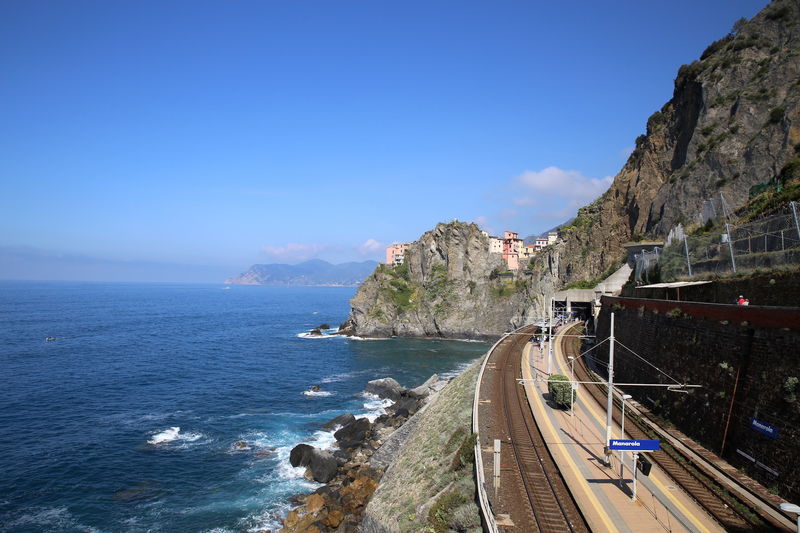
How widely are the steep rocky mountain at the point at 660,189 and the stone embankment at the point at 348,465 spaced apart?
2942cm

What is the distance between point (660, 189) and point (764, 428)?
57.0 meters

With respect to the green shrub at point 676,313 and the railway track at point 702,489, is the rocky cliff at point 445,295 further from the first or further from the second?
the railway track at point 702,489

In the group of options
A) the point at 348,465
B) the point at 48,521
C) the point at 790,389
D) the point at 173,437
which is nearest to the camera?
the point at 790,389

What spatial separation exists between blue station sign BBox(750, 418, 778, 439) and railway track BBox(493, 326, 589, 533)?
6218mm

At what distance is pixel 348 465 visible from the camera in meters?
32.6

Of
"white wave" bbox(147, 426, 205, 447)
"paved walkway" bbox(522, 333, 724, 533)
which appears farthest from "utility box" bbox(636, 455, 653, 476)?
"white wave" bbox(147, 426, 205, 447)

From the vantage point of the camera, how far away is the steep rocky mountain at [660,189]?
158 feet

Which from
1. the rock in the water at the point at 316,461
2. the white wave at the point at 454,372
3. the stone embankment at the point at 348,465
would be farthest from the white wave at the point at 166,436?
the white wave at the point at 454,372

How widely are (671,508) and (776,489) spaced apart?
294cm

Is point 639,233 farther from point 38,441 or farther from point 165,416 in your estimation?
point 38,441

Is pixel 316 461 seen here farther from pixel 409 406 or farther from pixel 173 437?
pixel 173 437

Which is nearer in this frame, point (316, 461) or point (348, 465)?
point (316, 461)

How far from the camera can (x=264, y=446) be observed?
36.2 meters

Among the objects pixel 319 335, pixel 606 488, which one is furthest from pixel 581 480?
pixel 319 335
